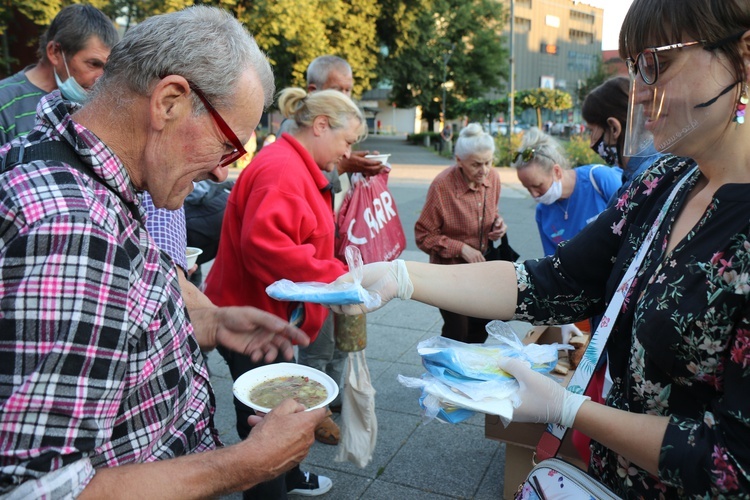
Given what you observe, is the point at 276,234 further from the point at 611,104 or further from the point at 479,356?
the point at 611,104

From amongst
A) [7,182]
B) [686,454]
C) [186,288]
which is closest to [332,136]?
[186,288]

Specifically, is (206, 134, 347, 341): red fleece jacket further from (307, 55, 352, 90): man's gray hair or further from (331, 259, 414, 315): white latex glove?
(307, 55, 352, 90): man's gray hair

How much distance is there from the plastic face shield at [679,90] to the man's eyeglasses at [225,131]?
1097 mm

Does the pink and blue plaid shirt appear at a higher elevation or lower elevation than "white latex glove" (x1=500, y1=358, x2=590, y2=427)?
higher

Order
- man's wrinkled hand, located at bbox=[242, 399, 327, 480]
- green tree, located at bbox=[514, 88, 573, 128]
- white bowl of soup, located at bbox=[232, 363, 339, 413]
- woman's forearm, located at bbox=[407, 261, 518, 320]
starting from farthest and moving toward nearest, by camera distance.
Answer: green tree, located at bbox=[514, 88, 573, 128], woman's forearm, located at bbox=[407, 261, 518, 320], white bowl of soup, located at bbox=[232, 363, 339, 413], man's wrinkled hand, located at bbox=[242, 399, 327, 480]

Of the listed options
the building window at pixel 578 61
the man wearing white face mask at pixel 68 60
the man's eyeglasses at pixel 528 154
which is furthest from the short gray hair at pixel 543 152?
the building window at pixel 578 61

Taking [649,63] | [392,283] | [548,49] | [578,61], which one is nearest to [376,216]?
[392,283]

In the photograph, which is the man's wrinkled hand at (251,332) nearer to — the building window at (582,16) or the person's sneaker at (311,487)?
the person's sneaker at (311,487)

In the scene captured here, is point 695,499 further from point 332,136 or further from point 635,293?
point 332,136

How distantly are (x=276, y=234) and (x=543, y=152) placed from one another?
91.1 inches

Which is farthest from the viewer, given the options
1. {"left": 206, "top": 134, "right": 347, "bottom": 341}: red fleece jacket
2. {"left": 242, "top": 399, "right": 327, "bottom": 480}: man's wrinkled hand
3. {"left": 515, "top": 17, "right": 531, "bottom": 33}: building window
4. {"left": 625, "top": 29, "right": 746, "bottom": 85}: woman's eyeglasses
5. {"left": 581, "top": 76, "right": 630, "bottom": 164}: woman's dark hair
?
{"left": 515, "top": 17, "right": 531, "bottom": 33}: building window

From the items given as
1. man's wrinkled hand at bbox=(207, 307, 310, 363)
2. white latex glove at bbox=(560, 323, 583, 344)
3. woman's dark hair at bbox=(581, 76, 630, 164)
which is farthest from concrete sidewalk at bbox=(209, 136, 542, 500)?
woman's dark hair at bbox=(581, 76, 630, 164)

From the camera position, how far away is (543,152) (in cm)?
418

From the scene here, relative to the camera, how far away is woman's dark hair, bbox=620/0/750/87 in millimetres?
1312
